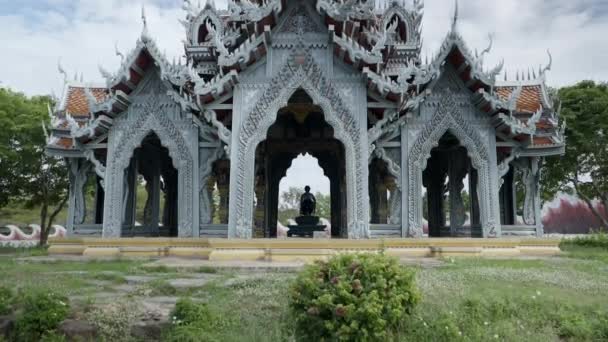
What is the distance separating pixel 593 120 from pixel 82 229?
18.5 meters

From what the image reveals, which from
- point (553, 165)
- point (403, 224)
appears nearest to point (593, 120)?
point (553, 165)

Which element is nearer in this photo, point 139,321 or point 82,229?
point 139,321

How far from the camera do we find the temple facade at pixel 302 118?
9.38m

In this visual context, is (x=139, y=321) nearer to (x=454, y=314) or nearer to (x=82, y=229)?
(x=454, y=314)

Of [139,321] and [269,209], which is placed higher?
[269,209]

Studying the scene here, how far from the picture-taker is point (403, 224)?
9.91m

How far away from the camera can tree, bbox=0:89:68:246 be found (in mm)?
15539

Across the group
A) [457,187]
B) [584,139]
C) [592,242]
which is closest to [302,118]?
[457,187]

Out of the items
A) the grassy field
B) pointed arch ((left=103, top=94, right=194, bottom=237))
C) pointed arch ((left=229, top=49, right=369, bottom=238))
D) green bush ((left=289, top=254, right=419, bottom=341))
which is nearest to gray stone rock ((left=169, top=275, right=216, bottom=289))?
the grassy field

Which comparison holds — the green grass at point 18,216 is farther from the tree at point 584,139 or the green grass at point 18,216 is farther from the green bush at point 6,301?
the tree at point 584,139

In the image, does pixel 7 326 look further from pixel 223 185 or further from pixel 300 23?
pixel 300 23

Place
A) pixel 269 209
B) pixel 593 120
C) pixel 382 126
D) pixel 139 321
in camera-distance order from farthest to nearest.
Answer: pixel 593 120 < pixel 269 209 < pixel 382 126 < pixel 139 321

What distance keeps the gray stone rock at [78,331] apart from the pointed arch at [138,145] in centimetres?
570

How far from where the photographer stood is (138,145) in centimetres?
1044
